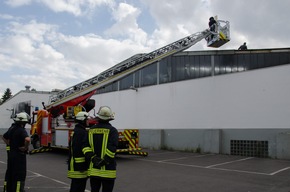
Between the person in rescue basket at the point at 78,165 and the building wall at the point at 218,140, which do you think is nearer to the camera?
the person in rescue basket at the point at 78,165

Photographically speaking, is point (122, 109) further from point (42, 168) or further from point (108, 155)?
point (108, 155)

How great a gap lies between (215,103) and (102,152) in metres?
14.1

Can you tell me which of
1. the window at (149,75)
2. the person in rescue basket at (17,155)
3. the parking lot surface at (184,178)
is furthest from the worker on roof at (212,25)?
the person in rescue basket at (17,155)

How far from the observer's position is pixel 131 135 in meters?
14.8

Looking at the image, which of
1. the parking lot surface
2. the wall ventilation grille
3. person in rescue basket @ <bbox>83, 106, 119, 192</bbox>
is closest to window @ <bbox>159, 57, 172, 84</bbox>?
the wall ventilation grille

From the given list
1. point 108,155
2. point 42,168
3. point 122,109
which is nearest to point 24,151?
point 108,155

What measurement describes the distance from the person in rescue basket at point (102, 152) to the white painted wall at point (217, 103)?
12438 mm

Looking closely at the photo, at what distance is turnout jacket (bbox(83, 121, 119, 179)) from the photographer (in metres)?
4.77

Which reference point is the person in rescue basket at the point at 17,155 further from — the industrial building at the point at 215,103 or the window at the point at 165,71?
the window at the point at 165,71

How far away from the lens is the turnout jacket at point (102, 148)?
188 inches

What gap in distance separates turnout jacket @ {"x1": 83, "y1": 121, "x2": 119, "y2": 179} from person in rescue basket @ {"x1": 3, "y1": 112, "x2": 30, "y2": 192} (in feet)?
6.68

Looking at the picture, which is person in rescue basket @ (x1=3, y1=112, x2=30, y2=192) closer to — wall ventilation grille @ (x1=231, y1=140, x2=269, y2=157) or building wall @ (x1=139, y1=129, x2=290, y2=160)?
building wall @ (x1=139, y1=129, x2=290, y2=160)

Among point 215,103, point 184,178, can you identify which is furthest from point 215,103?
point 184,178

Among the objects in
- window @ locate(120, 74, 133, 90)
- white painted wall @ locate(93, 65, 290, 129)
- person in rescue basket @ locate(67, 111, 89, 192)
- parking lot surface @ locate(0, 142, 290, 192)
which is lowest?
parking lot surface @ locate(0, 142, 290, 192)
